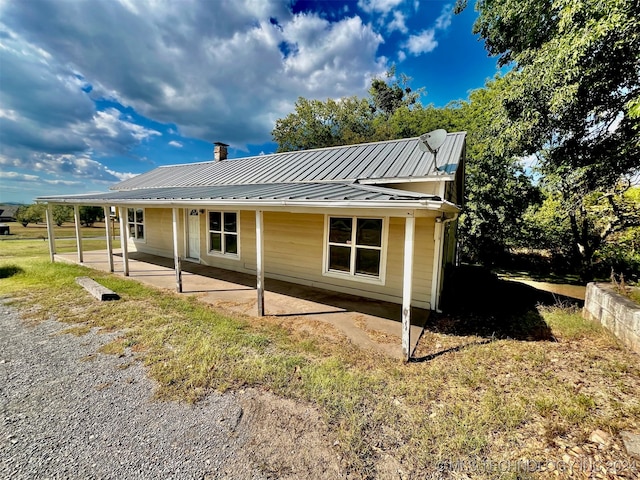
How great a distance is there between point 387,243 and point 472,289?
4.55 meters

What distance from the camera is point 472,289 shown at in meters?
8.77

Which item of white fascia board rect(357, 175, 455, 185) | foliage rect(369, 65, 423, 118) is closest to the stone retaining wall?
white fascia board rect(357, 175, 455, 185)

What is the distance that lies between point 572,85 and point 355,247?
19.3 feet

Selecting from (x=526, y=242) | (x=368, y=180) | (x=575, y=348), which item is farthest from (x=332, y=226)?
(x=526, y=242)

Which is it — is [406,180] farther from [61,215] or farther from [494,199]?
[61,215]

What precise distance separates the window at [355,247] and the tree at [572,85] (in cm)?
503

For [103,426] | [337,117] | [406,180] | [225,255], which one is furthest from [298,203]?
[337,117]

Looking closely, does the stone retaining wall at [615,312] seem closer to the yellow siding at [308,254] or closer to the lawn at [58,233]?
the yellow siding at [308,254]

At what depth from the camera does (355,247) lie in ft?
21.7

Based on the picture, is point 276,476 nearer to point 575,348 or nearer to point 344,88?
point 575,348

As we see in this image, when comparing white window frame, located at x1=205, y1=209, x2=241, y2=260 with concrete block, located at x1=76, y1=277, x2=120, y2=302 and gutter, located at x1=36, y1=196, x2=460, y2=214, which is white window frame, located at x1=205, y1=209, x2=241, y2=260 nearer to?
gutter, located at x1=36, y1=196, x2=460, y2=214

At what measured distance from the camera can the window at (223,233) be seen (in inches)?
346

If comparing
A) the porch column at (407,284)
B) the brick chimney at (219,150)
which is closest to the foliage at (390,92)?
the brick chimney at (219,150)

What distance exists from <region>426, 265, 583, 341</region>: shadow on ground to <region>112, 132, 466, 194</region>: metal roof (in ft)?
10.1
